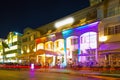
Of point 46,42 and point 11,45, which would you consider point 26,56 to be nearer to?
point 46,42

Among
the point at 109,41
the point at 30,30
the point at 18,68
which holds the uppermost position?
the point at 30,30

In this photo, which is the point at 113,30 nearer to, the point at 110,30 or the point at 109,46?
the point at 110,30

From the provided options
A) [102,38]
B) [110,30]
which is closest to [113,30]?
[110,30]

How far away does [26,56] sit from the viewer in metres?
50.4

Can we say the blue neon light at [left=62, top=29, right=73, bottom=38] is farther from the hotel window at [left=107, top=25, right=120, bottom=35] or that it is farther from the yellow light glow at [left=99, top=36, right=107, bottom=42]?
the hotel window at [left=107, top=25, right=120, bottom=35]

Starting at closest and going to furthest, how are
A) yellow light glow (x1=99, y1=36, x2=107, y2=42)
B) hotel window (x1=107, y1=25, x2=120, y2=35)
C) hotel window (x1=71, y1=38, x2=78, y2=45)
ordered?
hotel window (x1=107, y1=25, x2=120, y2=35) → yellow light glow (x1=99, y1=36, x2=107, y2=42) → hotel window (x1=71, y1=38, x2=78, y2=45)

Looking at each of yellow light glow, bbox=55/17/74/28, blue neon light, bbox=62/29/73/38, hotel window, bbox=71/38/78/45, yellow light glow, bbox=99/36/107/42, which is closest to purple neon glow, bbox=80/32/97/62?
hotel window, bbox=71/38/78/45

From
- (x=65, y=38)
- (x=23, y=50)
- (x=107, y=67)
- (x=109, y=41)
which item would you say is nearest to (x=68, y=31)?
(x=65, y=38)

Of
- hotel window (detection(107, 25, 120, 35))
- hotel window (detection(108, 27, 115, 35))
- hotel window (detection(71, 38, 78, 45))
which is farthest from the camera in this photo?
hotel window (detection(71, 38, 78, 45))

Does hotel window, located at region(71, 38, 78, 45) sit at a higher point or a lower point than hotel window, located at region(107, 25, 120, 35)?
lower

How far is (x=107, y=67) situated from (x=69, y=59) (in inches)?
577

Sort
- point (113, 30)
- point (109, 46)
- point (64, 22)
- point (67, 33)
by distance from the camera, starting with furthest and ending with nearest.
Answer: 1. point (64, 22)
2. point (67, 33)
3. point (113, 30)
4. point (109, 46)

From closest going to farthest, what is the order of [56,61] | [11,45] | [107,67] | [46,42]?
1. [107,67]
2. [56,61]
3. [46,42]
4. [11,45]

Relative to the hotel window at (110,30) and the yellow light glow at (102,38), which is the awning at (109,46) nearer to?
the yellow light glow at (102,38)
